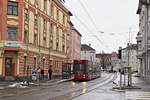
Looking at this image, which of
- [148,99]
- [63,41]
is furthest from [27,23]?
[148,99]

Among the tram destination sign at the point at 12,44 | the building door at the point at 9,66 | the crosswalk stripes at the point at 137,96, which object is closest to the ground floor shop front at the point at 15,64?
the building door at the point at 9,66

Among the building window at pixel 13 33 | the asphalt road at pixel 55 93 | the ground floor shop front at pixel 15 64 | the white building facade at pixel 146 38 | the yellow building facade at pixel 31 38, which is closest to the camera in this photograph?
the asphalt road at pixel 55 93

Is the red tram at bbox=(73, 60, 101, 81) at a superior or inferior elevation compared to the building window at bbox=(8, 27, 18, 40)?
inferior

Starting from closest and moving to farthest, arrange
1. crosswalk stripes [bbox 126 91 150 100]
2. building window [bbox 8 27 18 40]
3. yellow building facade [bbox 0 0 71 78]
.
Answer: crosswalk stripes [bbox 126 91 150 100] < yellow building facade [bbox 0 0 71 78] < building window [bbox 8 27 18 40]

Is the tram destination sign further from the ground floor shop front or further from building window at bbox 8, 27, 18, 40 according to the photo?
building window at bbox 8, 27, 18, 40

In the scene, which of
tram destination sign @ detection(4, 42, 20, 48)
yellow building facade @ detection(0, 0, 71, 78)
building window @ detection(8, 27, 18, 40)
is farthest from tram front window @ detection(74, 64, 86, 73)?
building window @ detection(8, 27, 18, 40)

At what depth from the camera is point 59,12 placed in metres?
70.7

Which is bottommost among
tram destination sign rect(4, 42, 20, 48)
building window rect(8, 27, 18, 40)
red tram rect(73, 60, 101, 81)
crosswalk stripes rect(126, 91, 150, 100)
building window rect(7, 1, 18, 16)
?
crosswalk stripes rect(126, 91, 150, 100)

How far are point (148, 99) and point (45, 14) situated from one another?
39094 millimetres

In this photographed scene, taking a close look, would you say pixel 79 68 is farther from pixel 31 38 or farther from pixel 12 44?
pixel 12 44

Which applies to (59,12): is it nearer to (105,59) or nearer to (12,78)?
(12,78)

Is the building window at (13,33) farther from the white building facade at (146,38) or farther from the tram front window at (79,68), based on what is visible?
the white building facade at (146,38)

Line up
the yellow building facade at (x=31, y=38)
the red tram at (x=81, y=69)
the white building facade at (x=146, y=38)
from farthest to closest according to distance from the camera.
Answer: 1. the red tram at (x=81, y=69)
2. the white building facade at (x=146, y=38)
3. the yellow building facade at (x=31, y=38)

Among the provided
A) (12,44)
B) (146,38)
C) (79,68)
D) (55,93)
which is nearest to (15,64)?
(12,44)
